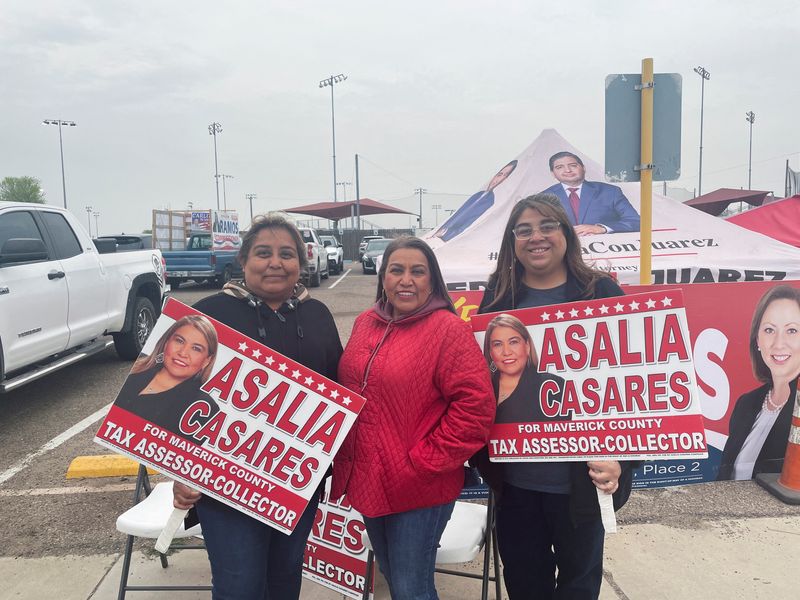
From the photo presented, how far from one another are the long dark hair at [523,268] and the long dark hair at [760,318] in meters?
2.13

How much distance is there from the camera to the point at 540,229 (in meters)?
2.11

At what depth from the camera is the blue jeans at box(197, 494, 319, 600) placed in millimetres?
1896

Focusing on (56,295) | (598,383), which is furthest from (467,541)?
(56,295)

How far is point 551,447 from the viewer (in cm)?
200

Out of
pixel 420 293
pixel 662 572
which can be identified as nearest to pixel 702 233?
pixel 662 572

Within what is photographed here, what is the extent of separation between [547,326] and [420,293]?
1.64 feet

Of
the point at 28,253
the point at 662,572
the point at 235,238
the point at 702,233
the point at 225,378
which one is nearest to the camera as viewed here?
the point at 225,378

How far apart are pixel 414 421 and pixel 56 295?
16.6 ft

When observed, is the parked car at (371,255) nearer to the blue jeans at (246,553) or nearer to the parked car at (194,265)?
the parked car at (194,265)

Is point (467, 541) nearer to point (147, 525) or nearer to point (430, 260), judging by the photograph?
point (430, 260)

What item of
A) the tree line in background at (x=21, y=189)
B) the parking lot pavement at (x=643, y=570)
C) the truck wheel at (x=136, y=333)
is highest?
the tree line in background at (x=21, y=189)

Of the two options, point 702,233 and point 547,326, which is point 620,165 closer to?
point 702,233

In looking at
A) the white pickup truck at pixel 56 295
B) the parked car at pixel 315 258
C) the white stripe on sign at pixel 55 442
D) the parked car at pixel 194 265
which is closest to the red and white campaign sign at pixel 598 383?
the white stripe on sign at pixel 55 442

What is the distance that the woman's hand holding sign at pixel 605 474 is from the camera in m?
1.93
